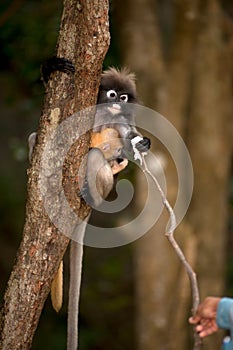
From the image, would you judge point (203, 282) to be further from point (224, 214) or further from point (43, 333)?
point (43, 333)

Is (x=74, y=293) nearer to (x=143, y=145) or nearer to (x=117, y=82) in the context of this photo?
(x=143, y=145)

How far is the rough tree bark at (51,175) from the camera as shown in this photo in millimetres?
2707

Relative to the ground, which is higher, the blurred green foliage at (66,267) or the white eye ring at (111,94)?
the blurred green foliage at (66,267)

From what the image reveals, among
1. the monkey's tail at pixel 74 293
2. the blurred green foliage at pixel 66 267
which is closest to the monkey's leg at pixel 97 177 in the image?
the monkey's tail at pixel 74 293

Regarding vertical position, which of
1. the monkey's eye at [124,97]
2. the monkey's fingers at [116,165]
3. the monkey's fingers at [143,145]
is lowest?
the monkey's fingers at [143,145]

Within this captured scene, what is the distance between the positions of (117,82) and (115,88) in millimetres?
30

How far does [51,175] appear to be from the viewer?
282 cm

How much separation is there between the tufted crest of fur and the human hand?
3.48 feet

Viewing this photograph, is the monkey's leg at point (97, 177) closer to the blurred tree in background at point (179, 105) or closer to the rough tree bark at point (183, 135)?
the blurred tree in background at point (179, 105)

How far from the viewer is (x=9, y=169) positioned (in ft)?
25.1

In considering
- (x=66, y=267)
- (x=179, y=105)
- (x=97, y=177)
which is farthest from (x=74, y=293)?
(x=66, y=267)

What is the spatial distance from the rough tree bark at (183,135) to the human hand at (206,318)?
2378mm

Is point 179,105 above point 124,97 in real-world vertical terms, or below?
above

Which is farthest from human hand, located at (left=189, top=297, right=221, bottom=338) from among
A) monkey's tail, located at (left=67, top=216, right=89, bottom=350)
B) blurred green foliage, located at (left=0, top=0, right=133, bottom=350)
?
blurred green foliage, located at (left=0, top=0, right=133, bottom=350)
